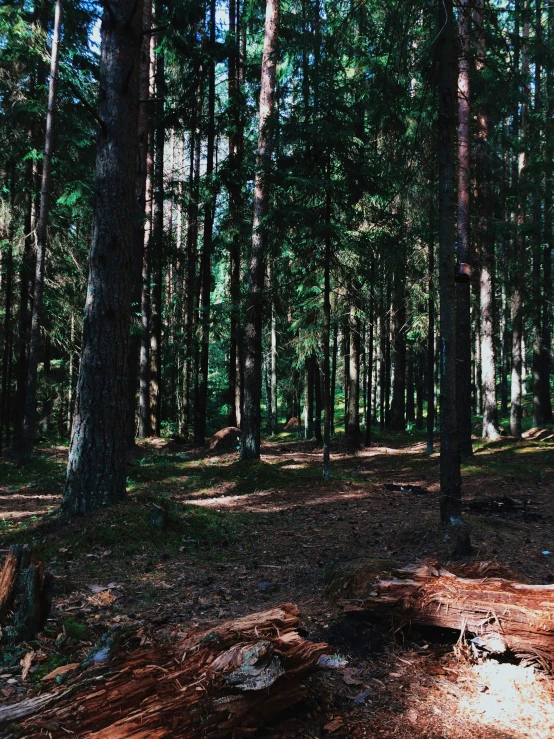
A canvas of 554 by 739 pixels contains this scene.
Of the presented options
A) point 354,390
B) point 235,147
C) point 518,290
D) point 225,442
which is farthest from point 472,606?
point 235,147

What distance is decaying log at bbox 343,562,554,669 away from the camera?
3.40 meters

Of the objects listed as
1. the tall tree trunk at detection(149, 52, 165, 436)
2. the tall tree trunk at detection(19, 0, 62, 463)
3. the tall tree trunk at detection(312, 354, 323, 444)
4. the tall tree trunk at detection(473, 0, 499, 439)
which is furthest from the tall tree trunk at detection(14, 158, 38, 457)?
the tall tree trunk at detection(473, 0, 499, 439)

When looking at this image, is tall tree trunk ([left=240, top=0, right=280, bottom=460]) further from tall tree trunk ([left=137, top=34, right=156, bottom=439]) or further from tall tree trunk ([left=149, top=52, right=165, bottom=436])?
tall tree trunk ([left=137, top=34, right=156, bottom=439])

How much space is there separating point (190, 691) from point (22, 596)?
1.77 m

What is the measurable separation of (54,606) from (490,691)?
354cm

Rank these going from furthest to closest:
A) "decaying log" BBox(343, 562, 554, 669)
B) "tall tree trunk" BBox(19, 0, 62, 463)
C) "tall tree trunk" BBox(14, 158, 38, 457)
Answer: "tall tree trunk" BBox(14, 158, 38, 457) → "tall tree trunk" BBox(19, 0, 62, 463) → "decaying log" BBox(343, 562, 554, 669)

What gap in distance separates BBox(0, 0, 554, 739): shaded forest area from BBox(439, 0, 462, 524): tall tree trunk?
1.6 inches

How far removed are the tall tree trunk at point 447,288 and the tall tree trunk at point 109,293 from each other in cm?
440

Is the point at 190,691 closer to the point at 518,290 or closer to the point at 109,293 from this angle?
the point at 109,293

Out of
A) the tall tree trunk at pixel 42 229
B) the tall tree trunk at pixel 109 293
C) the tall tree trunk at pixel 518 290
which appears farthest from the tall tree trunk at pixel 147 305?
the tall tree trunk at pixel 518 290

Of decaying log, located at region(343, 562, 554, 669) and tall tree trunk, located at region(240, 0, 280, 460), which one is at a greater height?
tall tree trunk, located at region(240, 0, 280, 460)

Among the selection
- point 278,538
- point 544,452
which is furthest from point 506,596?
point 544,452

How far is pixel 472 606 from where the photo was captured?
3613 millimetres

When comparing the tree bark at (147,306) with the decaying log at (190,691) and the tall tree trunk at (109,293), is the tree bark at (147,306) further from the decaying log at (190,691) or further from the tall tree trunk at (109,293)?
the decaying log at (190,691)
